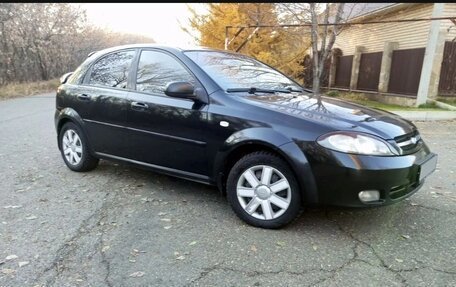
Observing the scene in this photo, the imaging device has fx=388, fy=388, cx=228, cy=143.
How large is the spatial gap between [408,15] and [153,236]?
1410 cm

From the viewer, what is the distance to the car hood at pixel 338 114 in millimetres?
3198

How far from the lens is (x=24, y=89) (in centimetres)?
2080

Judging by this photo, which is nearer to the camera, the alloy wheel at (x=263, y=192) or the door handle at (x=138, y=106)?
the alloy wheel at (x=263, y=192)

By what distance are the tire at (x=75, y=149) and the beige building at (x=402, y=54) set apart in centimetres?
986

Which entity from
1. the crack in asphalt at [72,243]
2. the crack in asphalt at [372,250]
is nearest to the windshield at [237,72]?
the crack in asphalt at [372,250]

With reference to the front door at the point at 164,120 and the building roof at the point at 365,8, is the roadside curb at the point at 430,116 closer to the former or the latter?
the building roof at the point at 365,8

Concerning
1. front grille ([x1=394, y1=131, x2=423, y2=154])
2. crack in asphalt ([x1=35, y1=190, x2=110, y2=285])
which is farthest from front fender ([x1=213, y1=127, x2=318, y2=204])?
crack in asphalt ([x1=35, y1=190, x2=110, y2=285])

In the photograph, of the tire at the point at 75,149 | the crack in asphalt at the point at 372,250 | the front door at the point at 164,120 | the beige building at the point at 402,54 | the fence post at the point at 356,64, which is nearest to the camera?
the crack in asphalt at the point at 372,250

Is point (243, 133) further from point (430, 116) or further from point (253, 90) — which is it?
point (430, 116)

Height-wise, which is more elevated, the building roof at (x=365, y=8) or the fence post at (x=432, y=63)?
the building roof at (x=365, y=8)

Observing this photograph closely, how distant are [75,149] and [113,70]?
120cm

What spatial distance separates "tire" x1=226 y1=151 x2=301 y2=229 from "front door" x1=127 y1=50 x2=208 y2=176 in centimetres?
44

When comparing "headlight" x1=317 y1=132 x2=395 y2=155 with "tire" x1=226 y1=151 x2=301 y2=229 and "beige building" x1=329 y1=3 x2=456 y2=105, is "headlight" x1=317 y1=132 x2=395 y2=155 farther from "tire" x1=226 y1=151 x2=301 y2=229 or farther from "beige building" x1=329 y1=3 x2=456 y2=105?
"beige building" x1=329 y1=3 x2=456 y2=105

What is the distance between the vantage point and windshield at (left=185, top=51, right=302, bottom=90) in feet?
12.8
